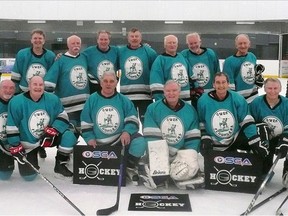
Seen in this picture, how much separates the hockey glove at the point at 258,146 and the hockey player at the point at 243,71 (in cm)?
86

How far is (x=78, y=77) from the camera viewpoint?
341cm

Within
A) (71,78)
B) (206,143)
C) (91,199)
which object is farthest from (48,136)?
(206,143)

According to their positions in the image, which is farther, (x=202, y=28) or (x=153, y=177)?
(x=202, y=28)

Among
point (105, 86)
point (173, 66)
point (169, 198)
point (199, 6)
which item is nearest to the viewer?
point (169, 198)

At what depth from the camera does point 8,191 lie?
8.91 ft

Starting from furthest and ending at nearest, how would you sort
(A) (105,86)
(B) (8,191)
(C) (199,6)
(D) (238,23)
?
1. (D) (238,23)
2. (C) (199,6)
3. (A) (105,86)
4. (B) (8,191)

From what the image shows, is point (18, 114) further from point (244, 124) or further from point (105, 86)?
point (244, 124)

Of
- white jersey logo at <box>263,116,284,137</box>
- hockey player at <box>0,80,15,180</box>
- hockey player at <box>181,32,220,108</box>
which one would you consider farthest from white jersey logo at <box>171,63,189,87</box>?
hockey player at <box>0,80,15,180</box>

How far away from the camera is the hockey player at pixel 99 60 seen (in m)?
3.55

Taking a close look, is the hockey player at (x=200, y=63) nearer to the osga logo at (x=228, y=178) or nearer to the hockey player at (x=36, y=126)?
the osga logo at (x=228, y=178)

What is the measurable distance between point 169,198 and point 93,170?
0.61 m

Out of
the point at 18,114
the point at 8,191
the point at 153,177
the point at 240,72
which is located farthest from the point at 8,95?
the point at 240,72

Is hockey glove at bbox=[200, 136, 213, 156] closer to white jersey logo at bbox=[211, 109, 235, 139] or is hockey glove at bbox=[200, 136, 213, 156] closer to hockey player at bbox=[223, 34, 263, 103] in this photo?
white jersey logo at bbox=[211, 109, 235, 139]

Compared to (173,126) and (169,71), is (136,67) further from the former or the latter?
(173,126)
